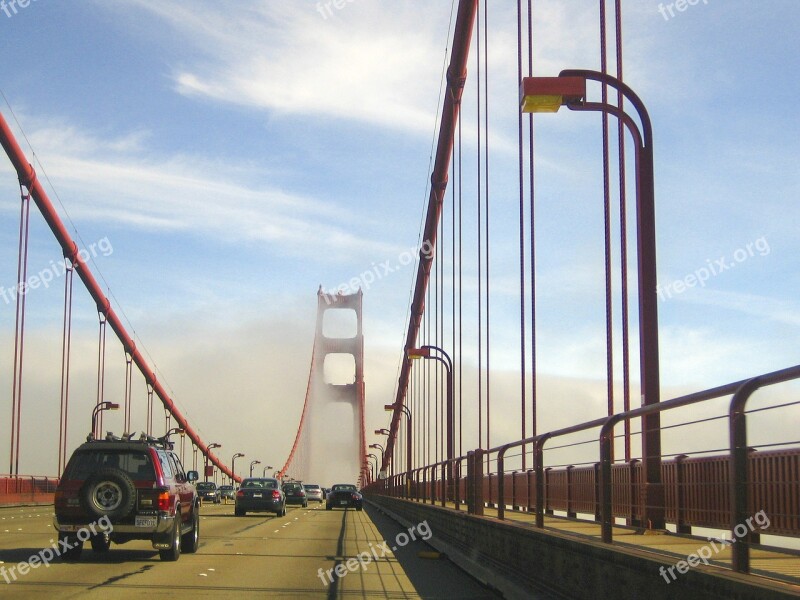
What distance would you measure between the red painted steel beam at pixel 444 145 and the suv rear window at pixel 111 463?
80.1ft

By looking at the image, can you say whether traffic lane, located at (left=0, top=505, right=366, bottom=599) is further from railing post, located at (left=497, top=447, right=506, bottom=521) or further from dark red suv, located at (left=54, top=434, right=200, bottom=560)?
railing post, located at (left=497, top=447, right=506, bottom=521)

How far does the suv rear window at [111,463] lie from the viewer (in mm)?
15805

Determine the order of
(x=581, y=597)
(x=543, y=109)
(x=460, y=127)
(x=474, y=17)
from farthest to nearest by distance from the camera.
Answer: (x=460, y=127), (x=474, y=17), (x=543, y=109), (x=581, y=597)

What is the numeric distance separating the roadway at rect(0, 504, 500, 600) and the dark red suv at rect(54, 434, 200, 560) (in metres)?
0.37

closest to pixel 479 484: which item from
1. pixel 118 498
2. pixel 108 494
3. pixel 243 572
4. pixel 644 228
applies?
pixel 243 572

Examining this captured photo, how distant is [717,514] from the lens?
667 centimetres

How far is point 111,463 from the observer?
53.0 ft

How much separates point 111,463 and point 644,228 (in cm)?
881

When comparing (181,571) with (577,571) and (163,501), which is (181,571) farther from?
(577,571)

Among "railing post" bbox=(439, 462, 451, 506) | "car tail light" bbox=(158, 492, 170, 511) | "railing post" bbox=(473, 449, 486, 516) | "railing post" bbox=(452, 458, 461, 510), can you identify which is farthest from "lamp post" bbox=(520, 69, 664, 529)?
"railing post" bbox=(439, 462, 451, 506)

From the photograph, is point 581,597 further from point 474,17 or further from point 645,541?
point 474,17

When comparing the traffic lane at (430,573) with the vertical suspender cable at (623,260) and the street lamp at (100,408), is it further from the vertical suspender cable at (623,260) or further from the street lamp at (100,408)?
the street lamp at (100,408)

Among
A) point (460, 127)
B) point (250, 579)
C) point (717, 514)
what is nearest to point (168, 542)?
point (250, 579)

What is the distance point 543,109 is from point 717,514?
620cm
